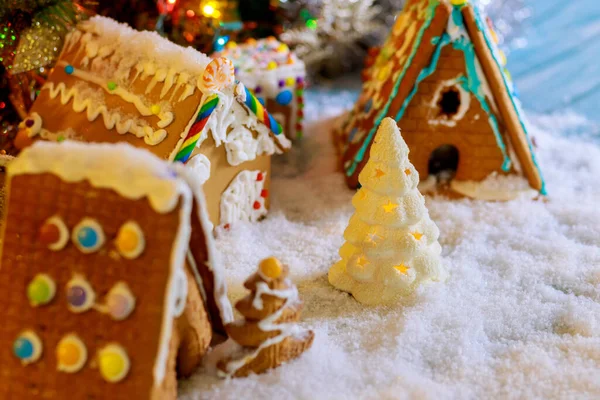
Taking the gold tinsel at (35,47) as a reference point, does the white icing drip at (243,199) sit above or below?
below

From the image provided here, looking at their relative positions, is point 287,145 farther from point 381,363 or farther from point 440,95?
point 381,363

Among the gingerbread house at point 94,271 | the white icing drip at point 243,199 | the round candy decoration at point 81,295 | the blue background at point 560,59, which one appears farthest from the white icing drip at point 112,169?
the blue background at point 560,59

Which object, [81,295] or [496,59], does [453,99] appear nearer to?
[496,59]

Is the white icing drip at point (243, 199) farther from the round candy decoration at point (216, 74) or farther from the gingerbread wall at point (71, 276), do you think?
the gingerbread wall at point (71, 276)

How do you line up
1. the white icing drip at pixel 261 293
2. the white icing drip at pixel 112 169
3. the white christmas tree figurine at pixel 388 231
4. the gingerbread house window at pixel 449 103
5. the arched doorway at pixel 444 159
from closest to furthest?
1. the white icing drip at pixel 112 169
2. the white icing drip at pixel 261 293
3. the white christmas tree figurine at pixel 388 231
4. the gingerbread house window at pixel 449 103
5. the arched doorway at pixel 444 159

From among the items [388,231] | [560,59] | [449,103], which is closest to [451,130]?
[449,103]

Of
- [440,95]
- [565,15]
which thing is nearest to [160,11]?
[440,95]
